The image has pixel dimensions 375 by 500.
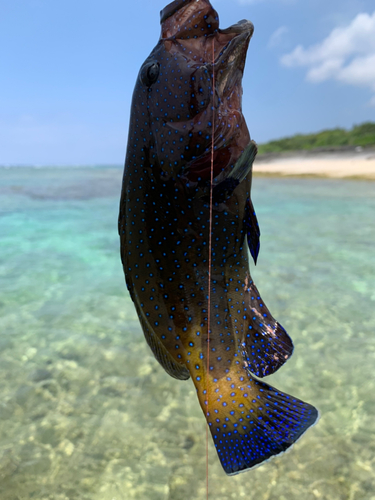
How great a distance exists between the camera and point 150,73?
1.58 m

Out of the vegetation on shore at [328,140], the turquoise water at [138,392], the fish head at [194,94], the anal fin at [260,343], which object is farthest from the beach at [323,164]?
the fish head at [194,94]

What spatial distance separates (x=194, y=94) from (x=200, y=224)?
1.70 feet

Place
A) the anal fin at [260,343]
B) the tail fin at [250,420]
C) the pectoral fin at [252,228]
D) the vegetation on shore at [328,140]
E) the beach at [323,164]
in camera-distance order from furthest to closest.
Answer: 1. the vegetation on shore at [328,140]
2. the beach at [323,164]
3. the anal fin at [260,343]
4. the pectoral fin at [252,228]
5. the tail fin at [250,420]

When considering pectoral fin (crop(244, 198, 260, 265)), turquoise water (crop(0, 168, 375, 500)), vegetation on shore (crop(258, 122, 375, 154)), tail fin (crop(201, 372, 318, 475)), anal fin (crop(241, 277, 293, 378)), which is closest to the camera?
tail fin (crop(201, 372, 318, 475))

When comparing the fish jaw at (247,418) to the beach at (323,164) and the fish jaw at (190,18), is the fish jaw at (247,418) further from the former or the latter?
the beach at (323,164)

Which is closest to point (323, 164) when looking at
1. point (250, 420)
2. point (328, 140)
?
point (328, 140)

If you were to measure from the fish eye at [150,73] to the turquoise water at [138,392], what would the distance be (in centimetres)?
268

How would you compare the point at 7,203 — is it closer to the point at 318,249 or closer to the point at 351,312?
the point at 318,249

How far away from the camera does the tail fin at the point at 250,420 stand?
144 centimetres

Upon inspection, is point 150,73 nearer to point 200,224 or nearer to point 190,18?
point 190,18

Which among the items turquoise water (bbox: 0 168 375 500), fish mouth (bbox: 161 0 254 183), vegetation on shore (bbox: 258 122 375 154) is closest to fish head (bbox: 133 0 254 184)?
fish mouth (bbox: 161 0 254 183)

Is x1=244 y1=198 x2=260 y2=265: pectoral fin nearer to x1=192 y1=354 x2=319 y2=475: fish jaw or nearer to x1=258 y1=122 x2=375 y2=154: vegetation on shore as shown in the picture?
x1=192 y1=354 x2=319 y2=475: fish jaw

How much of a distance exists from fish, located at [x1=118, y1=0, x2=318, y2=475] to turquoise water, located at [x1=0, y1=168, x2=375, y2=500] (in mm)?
1539

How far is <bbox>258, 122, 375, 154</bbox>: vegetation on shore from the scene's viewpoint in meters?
32.8
